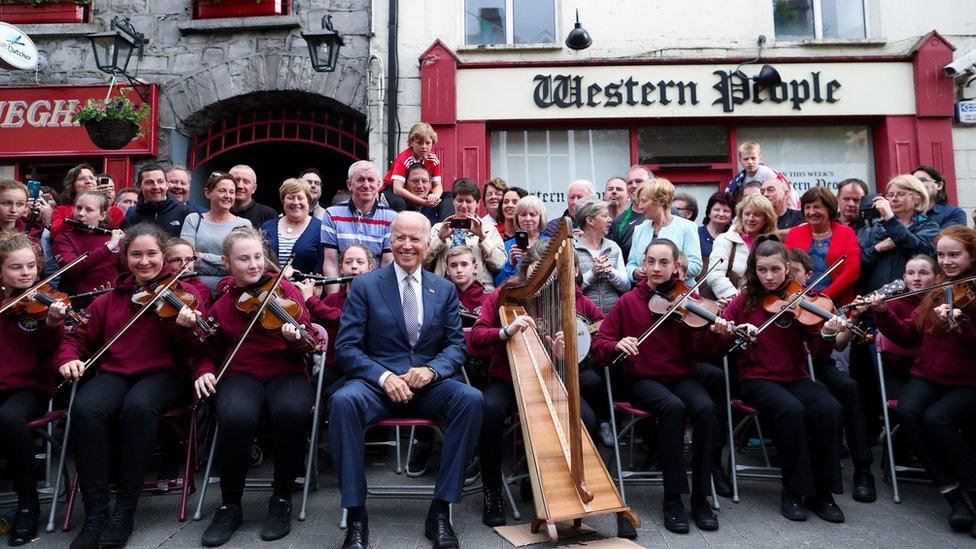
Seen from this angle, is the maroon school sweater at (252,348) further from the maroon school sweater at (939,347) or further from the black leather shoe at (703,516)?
the maroon school sweater at (939,347)

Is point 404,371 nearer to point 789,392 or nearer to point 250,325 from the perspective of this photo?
point 250,325

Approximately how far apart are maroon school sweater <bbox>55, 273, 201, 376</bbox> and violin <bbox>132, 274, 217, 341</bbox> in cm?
7

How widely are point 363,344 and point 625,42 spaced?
5.61 metres

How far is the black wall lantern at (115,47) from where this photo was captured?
7.11 m

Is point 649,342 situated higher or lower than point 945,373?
higher

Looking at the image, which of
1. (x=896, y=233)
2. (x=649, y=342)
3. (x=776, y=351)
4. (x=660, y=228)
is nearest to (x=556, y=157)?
(x=660, y=228)

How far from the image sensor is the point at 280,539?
131 inches

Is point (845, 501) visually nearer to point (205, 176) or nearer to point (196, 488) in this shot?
point (196, 488)

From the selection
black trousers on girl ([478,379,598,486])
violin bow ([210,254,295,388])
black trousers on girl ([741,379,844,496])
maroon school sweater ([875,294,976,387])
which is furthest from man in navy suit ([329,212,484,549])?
maroon school sweater ([875,294,976,387])

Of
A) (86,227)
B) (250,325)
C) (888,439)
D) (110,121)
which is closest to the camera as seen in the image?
(250,325)

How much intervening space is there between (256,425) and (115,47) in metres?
5.35

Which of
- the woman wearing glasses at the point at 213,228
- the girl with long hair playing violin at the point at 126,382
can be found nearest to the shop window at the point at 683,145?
the woman wearing glasses at the point at 213,228

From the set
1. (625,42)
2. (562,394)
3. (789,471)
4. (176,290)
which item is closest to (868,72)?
(625,42)

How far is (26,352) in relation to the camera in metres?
3.71
